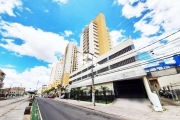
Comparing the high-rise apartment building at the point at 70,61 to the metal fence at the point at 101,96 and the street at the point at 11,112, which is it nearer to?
the metal fence at the point at 101,96

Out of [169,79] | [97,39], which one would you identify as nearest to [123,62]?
[169,79]

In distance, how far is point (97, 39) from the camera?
61.7 meters

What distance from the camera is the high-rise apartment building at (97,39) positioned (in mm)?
57119

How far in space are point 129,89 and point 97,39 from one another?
144 ft

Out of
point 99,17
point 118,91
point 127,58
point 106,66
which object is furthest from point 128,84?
point 99,17

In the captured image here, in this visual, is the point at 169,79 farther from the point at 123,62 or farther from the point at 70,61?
the point at 70,61

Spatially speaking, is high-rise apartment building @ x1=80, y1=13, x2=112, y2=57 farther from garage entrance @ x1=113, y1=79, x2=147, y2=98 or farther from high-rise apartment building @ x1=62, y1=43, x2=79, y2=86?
high-rise apartment building @ x1=62, y1=43, x2=79, y2=86

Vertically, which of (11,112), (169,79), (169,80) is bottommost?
(11,112)

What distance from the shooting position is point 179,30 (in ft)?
25.7

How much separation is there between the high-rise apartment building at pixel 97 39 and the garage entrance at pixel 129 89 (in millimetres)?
32112

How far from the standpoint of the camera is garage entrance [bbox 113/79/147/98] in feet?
66.0

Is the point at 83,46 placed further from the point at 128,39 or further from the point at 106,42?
the point at 128,39

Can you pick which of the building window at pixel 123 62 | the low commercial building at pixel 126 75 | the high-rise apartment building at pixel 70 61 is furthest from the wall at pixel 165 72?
the high-rise apartment building at pixel 70 61

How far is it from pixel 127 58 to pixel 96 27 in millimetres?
47525
